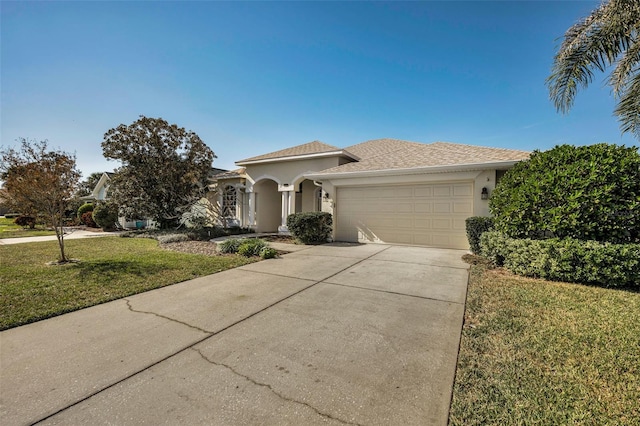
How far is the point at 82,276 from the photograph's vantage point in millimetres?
6113

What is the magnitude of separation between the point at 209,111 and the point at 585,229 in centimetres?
1315

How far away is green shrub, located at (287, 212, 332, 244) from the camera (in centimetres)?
1096

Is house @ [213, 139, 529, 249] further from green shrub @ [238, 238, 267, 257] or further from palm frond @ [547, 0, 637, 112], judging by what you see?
green shrub @ [238, 238, 267, 257]

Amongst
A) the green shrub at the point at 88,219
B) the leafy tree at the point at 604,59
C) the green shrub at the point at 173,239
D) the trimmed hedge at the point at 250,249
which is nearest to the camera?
the leafy tree at the point at 604,59

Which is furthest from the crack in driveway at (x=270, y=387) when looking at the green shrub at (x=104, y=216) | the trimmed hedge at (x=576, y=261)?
the green shrub at (x=104, y=216)

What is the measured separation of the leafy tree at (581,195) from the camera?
5.25m

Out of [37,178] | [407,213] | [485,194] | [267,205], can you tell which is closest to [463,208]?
[485,194]

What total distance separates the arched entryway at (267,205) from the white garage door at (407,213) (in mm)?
5850

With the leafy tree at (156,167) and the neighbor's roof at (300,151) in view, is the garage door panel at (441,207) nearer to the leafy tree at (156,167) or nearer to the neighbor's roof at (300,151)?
the neighbor's roof at (300,151)

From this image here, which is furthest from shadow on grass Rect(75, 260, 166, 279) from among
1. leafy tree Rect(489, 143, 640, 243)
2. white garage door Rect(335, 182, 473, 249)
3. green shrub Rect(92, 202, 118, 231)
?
green shrub Rect(92, 202, 118, 231)

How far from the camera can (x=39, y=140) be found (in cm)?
736

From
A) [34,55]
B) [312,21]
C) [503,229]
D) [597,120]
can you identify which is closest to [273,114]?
[312,21]

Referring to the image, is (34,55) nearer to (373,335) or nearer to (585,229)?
(373,335)

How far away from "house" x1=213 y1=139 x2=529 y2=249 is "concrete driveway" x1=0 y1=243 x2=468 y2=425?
212 inches
